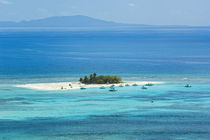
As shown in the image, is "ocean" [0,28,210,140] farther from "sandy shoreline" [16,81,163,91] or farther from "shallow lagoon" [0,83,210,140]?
"sandy shoreline" [16,81,163,91]

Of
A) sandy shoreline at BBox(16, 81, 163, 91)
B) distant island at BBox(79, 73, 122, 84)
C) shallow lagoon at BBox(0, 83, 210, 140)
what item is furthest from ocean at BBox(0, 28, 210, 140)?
distant island at BBox(79, 73, 122, 84)

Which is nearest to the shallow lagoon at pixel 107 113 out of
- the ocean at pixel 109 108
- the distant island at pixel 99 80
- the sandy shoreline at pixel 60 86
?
the ocean at pixel 109 108

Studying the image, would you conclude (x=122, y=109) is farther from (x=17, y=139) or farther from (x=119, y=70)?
(x=119, y=70)

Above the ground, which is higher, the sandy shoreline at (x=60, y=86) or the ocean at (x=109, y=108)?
the sandy shoreline at (x=60, y=86)

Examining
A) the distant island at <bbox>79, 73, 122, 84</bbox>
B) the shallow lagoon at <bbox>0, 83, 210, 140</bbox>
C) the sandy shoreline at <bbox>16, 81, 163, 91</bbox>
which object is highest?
the distant island at <bbox>79, 73, 122, 84</bbox>

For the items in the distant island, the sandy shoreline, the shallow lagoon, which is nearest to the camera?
the shallow lagoon

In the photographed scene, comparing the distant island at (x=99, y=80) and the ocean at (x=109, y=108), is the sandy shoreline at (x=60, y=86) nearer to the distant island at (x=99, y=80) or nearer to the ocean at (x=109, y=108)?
the distant island at (x=99, y=80)

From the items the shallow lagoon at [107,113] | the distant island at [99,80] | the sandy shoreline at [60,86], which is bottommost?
the shallow lagoon at [107,113]

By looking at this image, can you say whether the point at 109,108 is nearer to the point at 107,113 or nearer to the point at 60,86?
the point at 107,113

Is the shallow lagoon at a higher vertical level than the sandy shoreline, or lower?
lower

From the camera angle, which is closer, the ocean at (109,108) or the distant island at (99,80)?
the ocean at (109,108)

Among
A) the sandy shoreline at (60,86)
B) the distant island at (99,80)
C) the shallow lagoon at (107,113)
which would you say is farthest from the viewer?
the distant island at (99,80)
